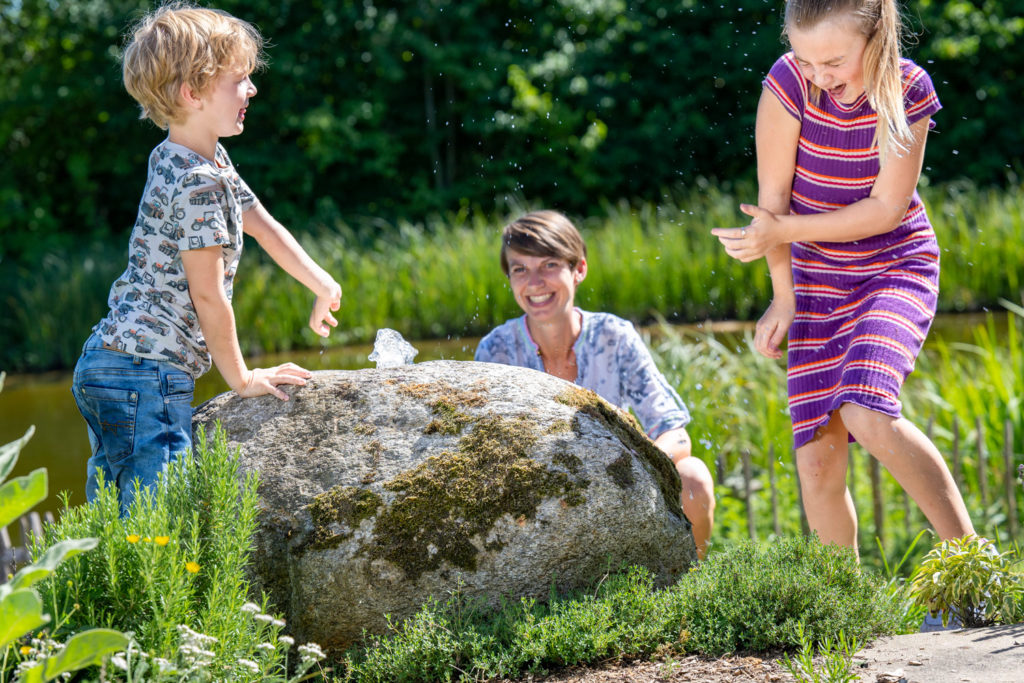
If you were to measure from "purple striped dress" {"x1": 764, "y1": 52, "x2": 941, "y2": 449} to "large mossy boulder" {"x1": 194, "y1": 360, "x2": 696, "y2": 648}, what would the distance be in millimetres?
589

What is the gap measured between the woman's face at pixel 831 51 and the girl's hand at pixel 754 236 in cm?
39

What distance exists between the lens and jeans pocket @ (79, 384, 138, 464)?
268 cm

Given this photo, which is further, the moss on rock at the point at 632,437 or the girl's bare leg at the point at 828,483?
the girl's bare leg at the point at 828,483

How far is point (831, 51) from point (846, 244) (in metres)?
0.57

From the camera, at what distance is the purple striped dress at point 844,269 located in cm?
276

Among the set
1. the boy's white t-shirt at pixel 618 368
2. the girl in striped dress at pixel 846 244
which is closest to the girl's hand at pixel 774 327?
the girl in striped dress at pixel 846 244

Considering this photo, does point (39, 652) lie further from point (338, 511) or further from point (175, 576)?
point (338, 511)

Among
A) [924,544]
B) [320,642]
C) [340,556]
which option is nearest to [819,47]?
[340,556]

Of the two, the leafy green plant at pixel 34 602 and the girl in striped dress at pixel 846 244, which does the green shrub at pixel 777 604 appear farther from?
the leafy green plant at pixel 34 602

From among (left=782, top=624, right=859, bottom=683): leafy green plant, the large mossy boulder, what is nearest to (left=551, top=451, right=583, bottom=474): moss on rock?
the large mossy boulder

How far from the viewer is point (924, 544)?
180 inches

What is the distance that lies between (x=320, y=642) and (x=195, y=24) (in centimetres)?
168

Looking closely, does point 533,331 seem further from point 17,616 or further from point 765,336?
point 17,616

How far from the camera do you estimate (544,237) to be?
11.4 feet
